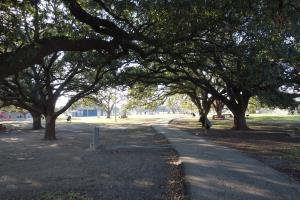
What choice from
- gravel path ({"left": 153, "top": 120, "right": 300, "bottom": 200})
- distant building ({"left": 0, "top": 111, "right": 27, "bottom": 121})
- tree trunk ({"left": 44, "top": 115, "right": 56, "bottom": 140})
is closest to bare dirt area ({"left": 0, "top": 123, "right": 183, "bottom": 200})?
gravel path ({"left": 153, "top": 120, "right": 300, "bottom": 200})

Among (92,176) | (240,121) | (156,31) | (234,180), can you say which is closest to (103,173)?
(92,176)

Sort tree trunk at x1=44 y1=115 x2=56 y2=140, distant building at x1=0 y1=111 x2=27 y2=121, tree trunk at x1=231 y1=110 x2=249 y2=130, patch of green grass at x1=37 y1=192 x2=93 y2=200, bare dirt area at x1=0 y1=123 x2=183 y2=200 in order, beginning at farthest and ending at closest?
distant building at x1=0 y1=111 x2=27 y2=121
tree trunk at x1=231 y1=110 x2=249 y2=130
tree trunk at x1=44 y1=115 x2=56 y2=140
bare dirt area at x1=0 y1=123 x2=183 y2=200
patch of green grass at x1=37 y1=192 x2=93 y2=200

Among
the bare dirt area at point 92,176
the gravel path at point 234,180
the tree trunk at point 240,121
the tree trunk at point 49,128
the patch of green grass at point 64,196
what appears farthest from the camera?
the tree trunk at point 240,121

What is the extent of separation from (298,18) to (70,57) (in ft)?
44.6

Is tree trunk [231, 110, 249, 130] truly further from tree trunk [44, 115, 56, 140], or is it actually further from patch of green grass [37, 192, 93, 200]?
patch of green grass [37, 192, 93, 200]

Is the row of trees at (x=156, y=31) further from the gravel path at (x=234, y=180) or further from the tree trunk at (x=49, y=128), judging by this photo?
the tree trunk at (x=49, y=128)

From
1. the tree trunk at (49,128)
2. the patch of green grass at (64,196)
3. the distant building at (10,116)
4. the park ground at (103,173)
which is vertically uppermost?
the distant building at (10,116)

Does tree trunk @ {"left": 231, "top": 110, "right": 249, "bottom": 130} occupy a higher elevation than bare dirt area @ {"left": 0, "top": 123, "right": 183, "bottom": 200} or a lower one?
higher

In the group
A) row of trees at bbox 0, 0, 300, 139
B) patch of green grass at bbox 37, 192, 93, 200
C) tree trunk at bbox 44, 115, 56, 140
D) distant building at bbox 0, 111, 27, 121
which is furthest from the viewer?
distant building at bbox 0, 111, 27, 121

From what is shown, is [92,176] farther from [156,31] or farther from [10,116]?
[10,116]

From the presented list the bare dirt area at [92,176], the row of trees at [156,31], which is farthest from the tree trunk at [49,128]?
the bare dirt area at [92,176]

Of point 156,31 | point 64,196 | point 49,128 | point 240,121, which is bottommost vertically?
point 64,196

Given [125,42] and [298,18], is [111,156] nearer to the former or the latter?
[125,42]

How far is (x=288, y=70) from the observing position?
22766 millimetres
